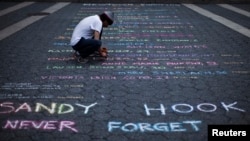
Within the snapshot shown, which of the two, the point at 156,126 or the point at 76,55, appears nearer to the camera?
the point at 156,126

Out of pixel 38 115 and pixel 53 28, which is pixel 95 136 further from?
pixel 53 28

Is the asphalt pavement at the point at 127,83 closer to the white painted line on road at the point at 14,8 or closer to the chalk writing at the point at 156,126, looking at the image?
the chalk writing at the point at 156,126

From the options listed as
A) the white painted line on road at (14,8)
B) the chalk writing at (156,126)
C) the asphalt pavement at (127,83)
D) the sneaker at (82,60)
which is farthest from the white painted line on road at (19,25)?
the chalk writing at (156,126)

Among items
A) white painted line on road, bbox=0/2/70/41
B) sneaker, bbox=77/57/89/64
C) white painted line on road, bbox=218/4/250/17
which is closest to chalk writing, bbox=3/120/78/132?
sneaker, bbox=77/57/89/64

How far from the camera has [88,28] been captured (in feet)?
24.1

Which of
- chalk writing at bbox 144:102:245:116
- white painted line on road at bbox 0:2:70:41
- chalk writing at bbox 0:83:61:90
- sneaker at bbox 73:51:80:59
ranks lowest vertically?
chalk writing at bbox 144:102:245:116

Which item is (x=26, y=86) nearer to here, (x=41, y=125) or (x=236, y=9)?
(x=41, y=125)

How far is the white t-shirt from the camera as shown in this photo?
23.5 ft

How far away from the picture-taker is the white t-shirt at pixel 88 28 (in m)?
7.16

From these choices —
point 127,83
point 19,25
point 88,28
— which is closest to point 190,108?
point 127,83
